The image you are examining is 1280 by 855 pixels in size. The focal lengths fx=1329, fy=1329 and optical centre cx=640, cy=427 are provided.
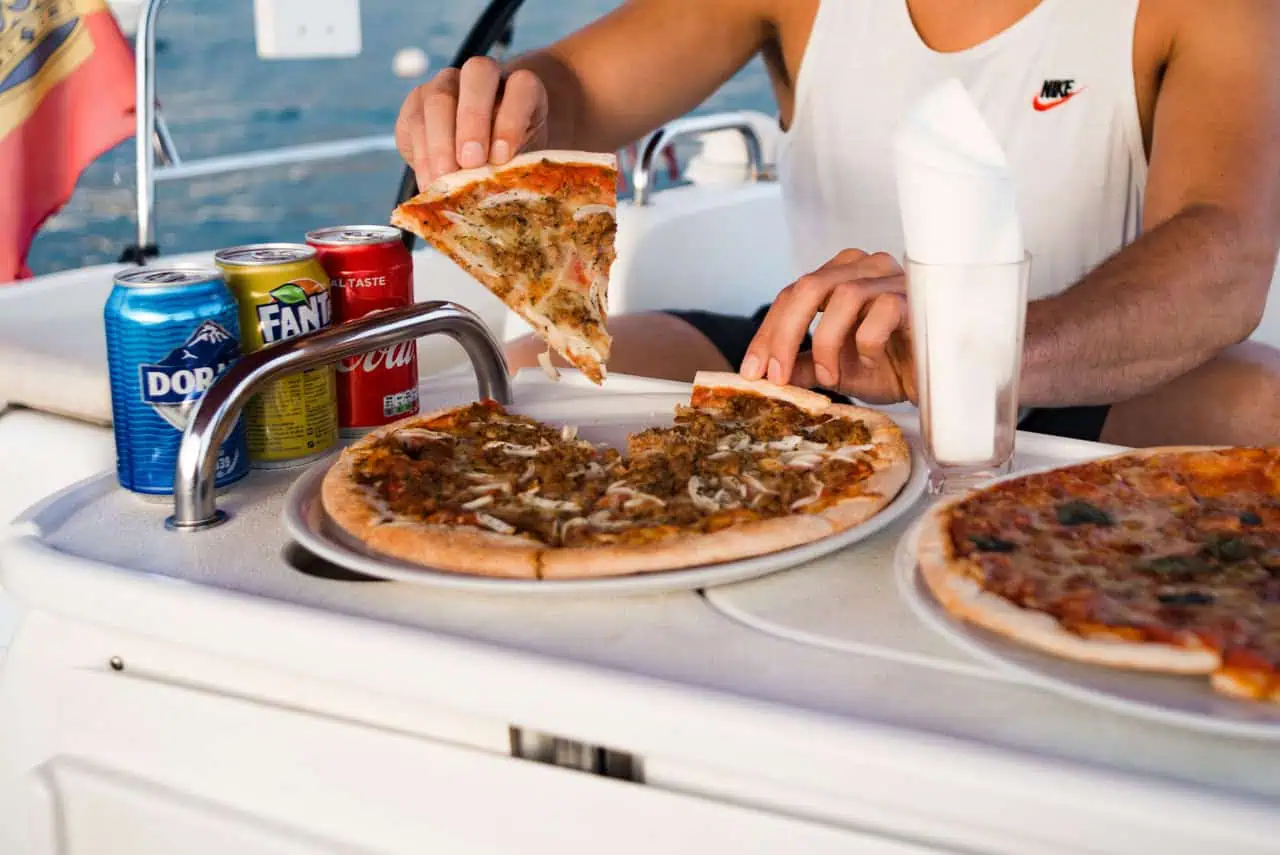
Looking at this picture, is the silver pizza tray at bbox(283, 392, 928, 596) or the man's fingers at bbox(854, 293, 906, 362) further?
the man's fingers at bbox(854, 293, 906, 362)

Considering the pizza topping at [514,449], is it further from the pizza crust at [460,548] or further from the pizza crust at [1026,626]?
the pizza crust at [1026,626]

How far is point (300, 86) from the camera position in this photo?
22.9 m

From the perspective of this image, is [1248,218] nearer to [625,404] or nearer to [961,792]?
[625,404]

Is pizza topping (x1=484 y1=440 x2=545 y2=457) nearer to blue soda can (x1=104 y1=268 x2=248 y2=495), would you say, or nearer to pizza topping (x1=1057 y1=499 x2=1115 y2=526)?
blue soda can (x1=104 y1=268 x2=248 y2=495)

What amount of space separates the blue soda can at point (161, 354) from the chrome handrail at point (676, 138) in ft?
4.71

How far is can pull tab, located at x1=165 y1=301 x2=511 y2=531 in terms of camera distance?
952 mm

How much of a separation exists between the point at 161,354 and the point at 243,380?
71mm

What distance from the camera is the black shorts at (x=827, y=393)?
1.72 meters

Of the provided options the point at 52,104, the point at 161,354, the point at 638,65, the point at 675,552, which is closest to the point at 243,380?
the point at 161,354

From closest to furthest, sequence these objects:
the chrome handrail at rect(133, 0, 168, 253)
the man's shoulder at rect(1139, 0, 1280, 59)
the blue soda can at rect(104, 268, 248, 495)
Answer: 1. the blue soda can at rect(104, 268, 248, 495)
2. the man's shoulder at rect(1139, 0, 1280, 59)
3. the chrome handrail at rect(133, 0, 168, 253)

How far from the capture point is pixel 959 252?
3.07 feet

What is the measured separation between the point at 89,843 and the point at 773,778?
56cm

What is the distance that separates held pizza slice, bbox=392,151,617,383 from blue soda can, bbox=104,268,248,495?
13.7 inches

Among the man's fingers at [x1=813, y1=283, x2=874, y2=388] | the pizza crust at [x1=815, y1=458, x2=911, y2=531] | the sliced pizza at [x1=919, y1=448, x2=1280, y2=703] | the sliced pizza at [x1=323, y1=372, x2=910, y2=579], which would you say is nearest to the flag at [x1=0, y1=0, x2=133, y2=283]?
the sliced pizza at [x1=323, y1=372, x2=910, y2=579]
